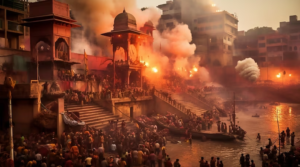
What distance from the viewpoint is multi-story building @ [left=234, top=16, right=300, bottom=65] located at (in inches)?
2532

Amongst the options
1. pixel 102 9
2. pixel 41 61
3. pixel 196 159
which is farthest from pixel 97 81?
pixel 102 9

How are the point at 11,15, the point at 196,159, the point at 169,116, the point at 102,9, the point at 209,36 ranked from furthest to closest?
the point at 209,36
the point at 102,9
the point at 11,15
the point at 169,116
the point at 196,159

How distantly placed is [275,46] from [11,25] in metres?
60.7

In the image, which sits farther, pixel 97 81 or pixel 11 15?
pixel 11 15

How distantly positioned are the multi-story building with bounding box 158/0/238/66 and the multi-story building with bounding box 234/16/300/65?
495 cm

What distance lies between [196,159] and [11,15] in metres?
31.2

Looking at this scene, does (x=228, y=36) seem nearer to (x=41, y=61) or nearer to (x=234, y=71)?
(x=234, y=71)

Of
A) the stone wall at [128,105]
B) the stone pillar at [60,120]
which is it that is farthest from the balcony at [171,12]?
the stone pillar at [60,120]

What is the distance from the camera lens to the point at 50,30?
84.2 feet

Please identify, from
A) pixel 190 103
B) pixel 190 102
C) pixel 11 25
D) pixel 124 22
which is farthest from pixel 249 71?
pixel 11 25

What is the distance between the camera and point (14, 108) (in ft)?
61.7

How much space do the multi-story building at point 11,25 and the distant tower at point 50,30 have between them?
765 cm

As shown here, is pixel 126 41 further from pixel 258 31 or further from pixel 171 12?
pixel 258 31

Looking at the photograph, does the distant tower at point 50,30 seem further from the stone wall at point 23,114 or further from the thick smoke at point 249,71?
the thick smoke at point 249,71
